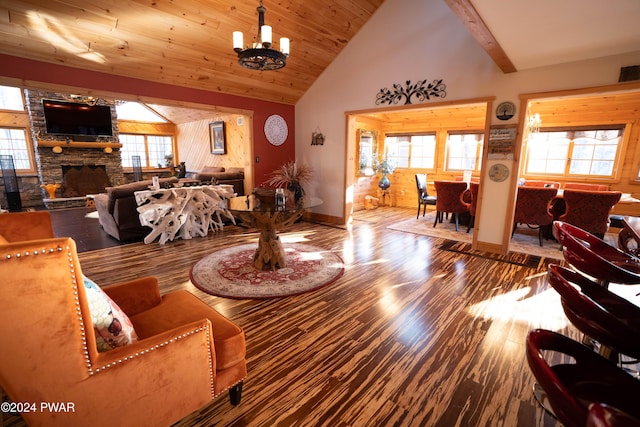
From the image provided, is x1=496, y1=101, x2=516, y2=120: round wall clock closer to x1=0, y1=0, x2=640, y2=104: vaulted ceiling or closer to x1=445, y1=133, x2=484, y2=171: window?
x1=0, y1=0, x2=640, y2=104: vaulted ceiling

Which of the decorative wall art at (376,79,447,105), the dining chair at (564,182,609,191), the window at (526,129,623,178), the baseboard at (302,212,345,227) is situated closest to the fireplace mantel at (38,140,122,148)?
the baseboard at (302,212,345,227)

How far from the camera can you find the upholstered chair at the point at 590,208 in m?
3.99

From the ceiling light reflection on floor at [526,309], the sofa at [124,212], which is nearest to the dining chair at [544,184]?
the ceiling light reflection on floor at [526,309]

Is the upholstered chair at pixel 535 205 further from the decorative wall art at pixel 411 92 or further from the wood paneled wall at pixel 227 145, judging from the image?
the wood paneled wall at pixel 227 145

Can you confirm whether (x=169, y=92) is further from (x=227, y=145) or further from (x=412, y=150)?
(x=412, y=150)

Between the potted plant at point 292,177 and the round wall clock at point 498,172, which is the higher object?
the round wall clock at point 498,172

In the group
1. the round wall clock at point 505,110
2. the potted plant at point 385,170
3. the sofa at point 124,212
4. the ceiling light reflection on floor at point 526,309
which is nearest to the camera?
the ceiling light reflection on floor at point 526,309

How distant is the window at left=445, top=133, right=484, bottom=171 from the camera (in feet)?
23.4

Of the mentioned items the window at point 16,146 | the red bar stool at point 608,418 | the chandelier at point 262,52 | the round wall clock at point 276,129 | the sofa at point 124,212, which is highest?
the chandelier at point 262,52

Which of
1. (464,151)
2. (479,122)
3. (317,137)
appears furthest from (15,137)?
(479,122)

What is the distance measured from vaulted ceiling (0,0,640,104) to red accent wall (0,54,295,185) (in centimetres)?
10

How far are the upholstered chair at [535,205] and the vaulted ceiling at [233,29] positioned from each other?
5.90 ft

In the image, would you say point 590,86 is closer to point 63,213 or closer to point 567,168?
point 567,168

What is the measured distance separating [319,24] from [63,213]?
698 cm
